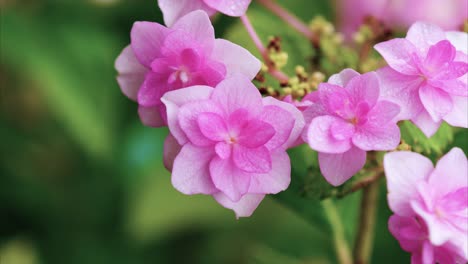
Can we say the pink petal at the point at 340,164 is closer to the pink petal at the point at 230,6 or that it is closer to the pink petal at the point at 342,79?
the pink petal at the point at 342,79

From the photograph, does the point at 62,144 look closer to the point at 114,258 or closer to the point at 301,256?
the point at 114,258

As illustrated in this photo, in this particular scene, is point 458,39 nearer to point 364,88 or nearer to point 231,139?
point 364,88

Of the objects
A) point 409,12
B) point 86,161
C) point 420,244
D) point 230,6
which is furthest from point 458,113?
point 86,161

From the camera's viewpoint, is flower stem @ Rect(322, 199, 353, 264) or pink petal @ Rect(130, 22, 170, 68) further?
flower stem @ Rect(322, 199, 353, 264)

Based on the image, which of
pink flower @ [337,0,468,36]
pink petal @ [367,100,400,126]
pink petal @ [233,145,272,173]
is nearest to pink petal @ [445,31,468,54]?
pink petal @ [367,100,400,126]

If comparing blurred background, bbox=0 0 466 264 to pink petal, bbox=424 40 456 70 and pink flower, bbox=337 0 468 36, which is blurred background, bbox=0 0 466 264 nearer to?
pink flower, bbox=337 0 468 36

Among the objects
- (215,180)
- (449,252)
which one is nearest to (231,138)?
(215,180)

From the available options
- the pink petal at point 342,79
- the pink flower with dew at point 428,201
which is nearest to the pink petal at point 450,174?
the pink flower with dew at point 428,201
